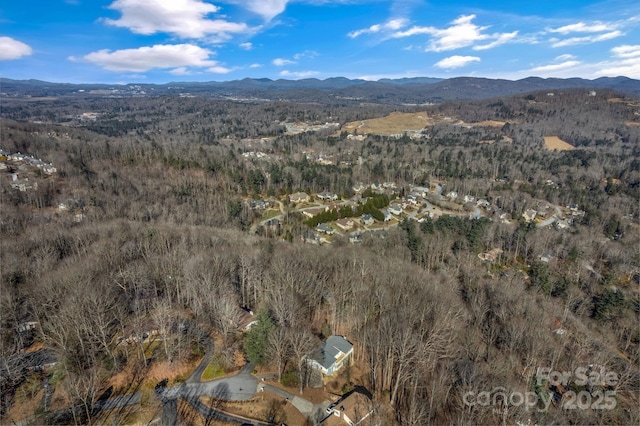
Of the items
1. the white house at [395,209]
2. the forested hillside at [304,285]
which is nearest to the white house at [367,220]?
the forested hillside at [304,285]

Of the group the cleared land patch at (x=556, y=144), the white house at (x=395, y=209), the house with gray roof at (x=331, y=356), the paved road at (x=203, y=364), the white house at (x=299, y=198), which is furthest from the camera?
the cleared land patch at (x=556, y=144)

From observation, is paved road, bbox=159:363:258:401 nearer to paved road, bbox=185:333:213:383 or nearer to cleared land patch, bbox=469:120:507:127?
paved road, bbox=185:333:213:383

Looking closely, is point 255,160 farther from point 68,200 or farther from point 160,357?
point 160,357

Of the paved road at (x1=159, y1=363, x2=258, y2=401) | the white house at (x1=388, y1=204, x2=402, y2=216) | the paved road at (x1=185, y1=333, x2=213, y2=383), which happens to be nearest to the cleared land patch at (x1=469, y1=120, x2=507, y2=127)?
the white house at (x1=388, y1=204, x2=402, y2=216)

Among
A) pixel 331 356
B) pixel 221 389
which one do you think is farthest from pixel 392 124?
pixel 221 389

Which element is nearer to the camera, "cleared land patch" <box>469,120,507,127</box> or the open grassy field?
"cleared land patch" <box>469,120,507,127</box>

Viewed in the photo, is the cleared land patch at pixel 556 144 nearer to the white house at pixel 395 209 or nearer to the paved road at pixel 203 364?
the white house at pixel 395 209
